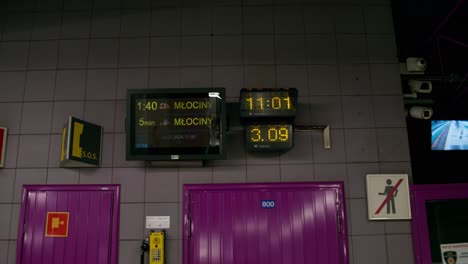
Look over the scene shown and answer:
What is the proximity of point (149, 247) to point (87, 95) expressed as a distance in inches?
67.3

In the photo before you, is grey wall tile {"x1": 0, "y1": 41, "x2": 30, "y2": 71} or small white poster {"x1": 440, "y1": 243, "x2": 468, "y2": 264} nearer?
small white poster {"x1": 440, "y1": 243, "x2": 468, "y2": 264}

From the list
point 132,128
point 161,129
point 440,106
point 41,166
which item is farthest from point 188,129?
point 440,106

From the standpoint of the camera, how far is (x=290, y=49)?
13.6 ft

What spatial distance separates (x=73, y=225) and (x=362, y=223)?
2812mm

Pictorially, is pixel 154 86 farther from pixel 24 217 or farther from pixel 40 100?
pixel 24 217

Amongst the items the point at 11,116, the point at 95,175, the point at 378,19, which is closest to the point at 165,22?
the point at 95,175

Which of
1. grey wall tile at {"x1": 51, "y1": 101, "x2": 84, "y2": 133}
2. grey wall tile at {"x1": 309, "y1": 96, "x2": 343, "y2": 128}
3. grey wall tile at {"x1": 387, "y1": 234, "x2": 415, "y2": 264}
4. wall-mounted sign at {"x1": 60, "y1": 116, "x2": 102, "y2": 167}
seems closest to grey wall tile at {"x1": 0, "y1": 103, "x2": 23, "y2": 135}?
grey wall tile at {"x1": 51, "y1": 101, "x2": 84, "y2": 133}

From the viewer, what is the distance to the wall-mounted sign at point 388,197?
3.72 meters

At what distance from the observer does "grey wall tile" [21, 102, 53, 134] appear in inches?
158

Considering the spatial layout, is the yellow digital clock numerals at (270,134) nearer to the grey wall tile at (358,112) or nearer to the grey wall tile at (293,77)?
the grey wall tile at (293,77)

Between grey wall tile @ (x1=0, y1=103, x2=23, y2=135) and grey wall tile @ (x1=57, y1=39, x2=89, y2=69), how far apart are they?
624 millimetres

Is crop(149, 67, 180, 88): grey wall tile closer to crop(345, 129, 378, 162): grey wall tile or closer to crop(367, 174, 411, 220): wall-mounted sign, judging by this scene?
crop(345, 129, 378, 162): grey wall tile

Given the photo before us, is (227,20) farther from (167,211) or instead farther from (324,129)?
(167,211)

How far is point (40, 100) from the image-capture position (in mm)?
4078
